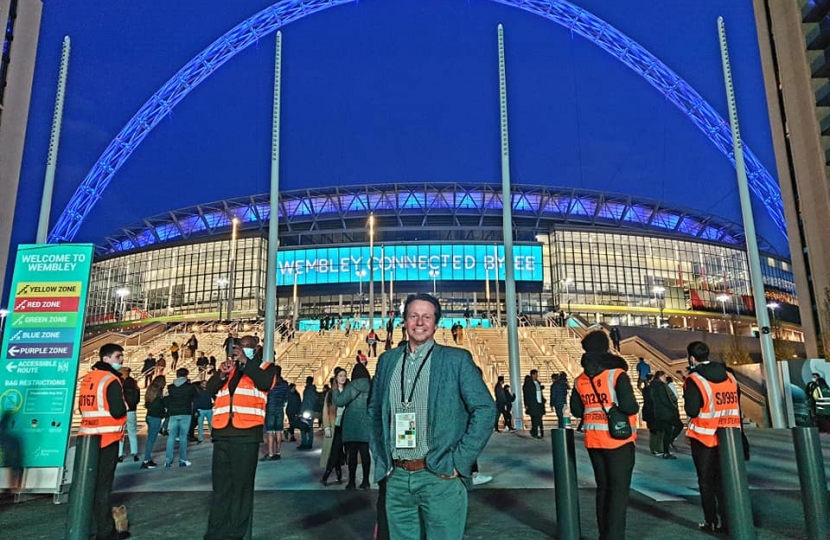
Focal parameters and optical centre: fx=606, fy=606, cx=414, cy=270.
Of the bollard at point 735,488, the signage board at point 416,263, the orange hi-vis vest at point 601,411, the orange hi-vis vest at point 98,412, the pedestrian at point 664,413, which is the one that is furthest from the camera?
the signage board at point 416,263

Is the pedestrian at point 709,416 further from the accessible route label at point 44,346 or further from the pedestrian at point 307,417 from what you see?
the pedestrian at point 307,417

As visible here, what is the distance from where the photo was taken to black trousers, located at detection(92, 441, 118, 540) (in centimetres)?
598

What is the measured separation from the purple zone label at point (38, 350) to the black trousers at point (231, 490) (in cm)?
481

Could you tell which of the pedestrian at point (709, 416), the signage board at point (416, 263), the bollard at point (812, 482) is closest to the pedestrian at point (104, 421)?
the pedestrian at point (709, 416)

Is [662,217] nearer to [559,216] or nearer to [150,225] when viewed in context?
[559,216]

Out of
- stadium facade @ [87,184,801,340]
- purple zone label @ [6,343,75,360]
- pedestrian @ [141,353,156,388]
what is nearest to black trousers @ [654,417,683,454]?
purple zone label @ [6,343,75,360]

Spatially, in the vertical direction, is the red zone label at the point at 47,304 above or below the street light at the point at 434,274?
below

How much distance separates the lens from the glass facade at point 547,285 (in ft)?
250

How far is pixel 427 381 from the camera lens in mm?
3307

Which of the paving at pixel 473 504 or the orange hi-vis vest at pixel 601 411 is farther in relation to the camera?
the paving at pixel 473 504

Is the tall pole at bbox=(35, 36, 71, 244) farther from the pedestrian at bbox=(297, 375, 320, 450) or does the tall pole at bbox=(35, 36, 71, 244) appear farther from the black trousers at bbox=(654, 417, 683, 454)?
the black trousers at bbox=(654, 417, 683, 454)

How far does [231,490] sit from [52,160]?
478 inches

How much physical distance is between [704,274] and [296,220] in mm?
54597

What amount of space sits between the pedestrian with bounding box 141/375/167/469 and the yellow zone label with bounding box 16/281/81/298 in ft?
12.4
